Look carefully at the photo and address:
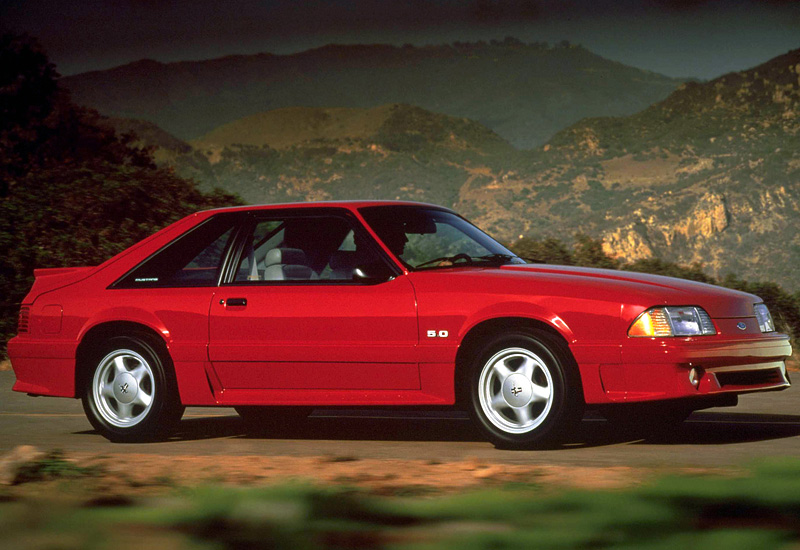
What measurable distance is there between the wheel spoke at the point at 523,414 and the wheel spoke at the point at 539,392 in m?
0.10

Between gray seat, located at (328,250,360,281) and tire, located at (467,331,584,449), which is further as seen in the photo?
gray seat, located at (328,250,360,281)

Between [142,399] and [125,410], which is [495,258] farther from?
[125,410]

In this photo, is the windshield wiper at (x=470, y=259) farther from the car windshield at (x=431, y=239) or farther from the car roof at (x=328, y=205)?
the car roof at (x=328, y=205)

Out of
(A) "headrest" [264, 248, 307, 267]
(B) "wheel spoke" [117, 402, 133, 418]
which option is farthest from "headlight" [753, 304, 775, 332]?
(B) "wheel spoke" [117, 402, 133, 418]

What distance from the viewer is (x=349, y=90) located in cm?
16888

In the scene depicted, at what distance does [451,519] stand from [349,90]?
16655cm

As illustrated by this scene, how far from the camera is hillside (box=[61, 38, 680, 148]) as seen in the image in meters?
159

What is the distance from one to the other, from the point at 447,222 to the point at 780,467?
419 cm

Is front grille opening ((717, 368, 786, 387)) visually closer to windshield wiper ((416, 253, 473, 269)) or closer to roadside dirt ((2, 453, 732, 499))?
roadside dirt ((2, 453, 732, 499))

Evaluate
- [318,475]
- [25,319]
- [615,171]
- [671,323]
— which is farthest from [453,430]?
[615,171]

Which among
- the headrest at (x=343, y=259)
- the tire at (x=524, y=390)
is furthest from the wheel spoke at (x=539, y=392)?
the headrest at (x=343, y=259)

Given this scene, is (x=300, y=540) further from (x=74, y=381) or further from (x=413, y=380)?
(x=74, y=381)

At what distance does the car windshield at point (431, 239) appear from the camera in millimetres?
8336

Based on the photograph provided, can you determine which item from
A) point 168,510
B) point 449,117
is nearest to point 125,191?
point 168,510
